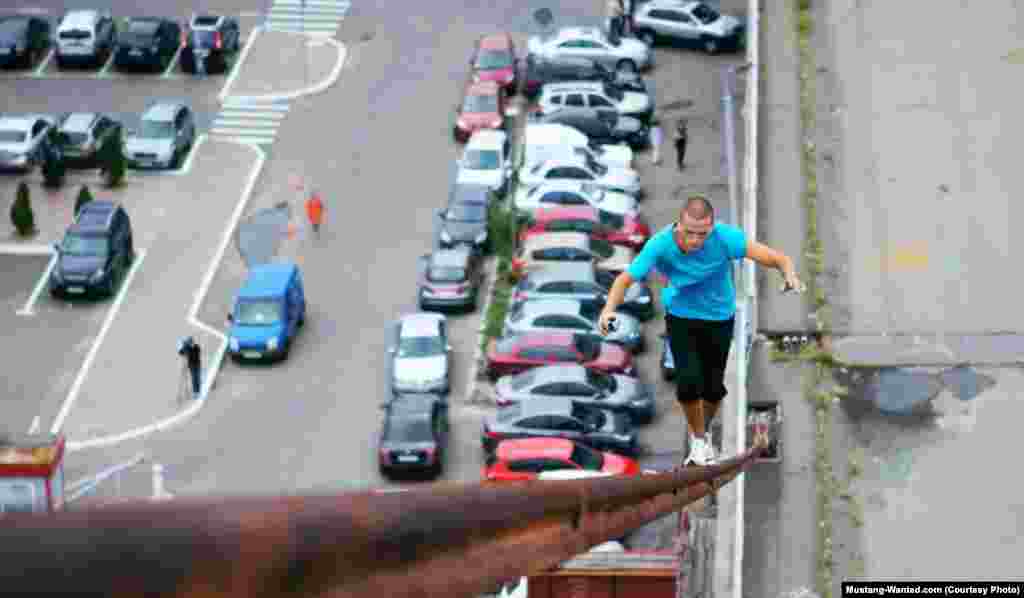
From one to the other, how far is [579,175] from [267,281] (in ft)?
36.2

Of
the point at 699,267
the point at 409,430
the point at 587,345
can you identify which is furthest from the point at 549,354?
the point at 699,267

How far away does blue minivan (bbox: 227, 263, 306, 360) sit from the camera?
4881 centimetres

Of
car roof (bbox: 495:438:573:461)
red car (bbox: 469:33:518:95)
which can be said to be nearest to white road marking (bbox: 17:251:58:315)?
car roof (bbox: 495:438:573:461)

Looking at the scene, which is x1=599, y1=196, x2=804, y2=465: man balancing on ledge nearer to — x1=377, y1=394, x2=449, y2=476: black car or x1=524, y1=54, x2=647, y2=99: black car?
x1=377, y1=394, x2=449, y2=476: black car

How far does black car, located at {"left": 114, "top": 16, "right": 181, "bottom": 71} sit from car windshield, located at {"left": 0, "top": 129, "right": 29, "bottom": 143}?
6334mm

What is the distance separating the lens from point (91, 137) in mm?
59156

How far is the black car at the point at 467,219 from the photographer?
53.8 metres

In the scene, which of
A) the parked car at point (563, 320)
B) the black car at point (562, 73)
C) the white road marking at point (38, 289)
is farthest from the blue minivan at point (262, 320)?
the black car at point (562, 73)

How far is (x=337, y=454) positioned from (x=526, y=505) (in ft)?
143

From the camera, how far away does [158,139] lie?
59.1 metres

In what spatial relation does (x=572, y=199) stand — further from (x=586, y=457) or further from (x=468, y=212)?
(x=586, y=457)

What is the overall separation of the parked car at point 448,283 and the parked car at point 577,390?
16.1 ft

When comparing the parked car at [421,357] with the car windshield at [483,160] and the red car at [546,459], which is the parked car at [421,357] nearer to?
the red car at [546,459]

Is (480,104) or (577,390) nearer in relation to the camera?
(577,390)
